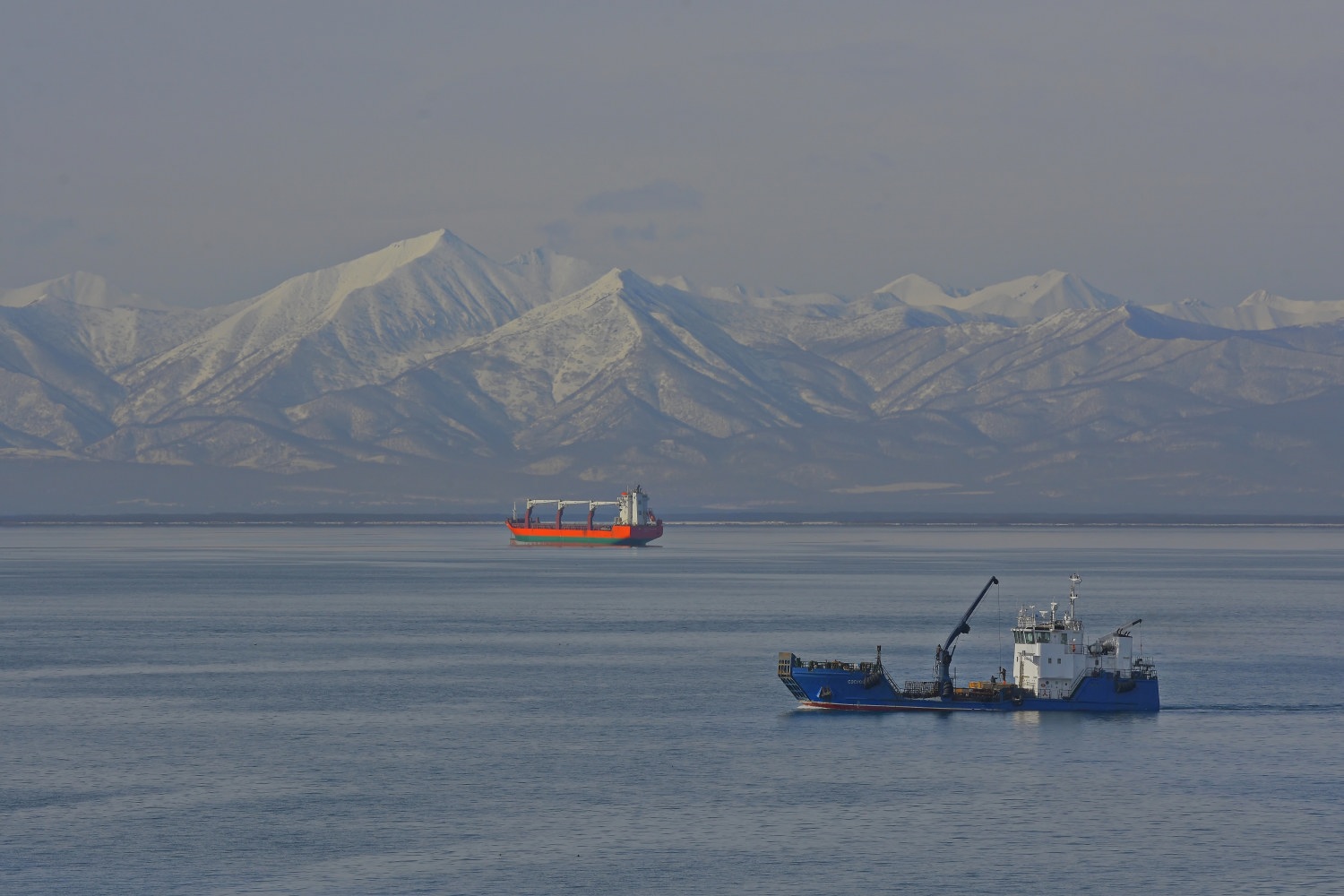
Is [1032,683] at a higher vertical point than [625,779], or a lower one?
higher

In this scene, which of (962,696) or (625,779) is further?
(962,696)

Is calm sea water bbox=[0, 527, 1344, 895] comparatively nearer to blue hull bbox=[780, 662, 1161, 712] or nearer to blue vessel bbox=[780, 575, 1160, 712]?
blue hull bbox=[780, 662, 1161, 712]

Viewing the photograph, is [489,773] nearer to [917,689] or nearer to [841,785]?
[841,785]

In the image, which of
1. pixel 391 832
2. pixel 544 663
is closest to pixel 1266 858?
pixel 391 832

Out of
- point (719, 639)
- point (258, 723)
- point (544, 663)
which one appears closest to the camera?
point (258, 723)

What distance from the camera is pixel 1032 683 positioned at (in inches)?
4257

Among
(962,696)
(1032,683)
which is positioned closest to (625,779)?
(962,696)

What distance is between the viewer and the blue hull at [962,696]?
107 metres

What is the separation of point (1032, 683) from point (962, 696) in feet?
12.9

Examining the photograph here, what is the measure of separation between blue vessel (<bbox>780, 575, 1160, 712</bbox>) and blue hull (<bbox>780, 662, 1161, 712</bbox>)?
5 cm

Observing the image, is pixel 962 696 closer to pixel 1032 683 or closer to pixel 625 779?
pixel 1032 683

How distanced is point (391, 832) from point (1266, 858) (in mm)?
32840

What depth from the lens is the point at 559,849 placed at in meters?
72.6

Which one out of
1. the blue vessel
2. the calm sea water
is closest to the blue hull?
the blue vessel
